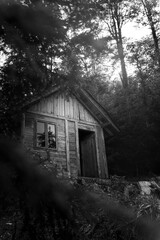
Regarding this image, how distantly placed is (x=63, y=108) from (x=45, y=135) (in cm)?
212

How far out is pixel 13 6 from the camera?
171 inches

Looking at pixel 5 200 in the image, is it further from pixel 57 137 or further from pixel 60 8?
pixel 57 137

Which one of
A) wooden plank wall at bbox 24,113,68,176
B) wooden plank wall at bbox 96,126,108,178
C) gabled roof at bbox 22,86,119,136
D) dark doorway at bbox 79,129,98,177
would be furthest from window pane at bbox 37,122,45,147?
wooden plank wall at bbox 96,126,108,178

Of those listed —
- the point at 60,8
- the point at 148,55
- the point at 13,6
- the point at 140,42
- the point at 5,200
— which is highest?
the point at 140,42

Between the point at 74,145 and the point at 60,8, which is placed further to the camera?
the point at 74,145

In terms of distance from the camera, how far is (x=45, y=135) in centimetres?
1244

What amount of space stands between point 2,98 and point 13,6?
269cm

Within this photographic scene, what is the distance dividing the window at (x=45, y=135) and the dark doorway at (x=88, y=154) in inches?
109

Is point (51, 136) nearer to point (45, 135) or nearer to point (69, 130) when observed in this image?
point (45, 135)

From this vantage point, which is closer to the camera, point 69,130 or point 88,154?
point 69,130

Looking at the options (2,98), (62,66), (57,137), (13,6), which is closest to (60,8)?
(62,66)

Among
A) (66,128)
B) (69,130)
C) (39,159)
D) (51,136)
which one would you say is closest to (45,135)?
(51,136)

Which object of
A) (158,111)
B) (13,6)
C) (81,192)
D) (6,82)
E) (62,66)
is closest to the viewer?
(81,192)

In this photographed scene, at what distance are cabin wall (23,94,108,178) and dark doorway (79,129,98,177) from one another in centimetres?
25
